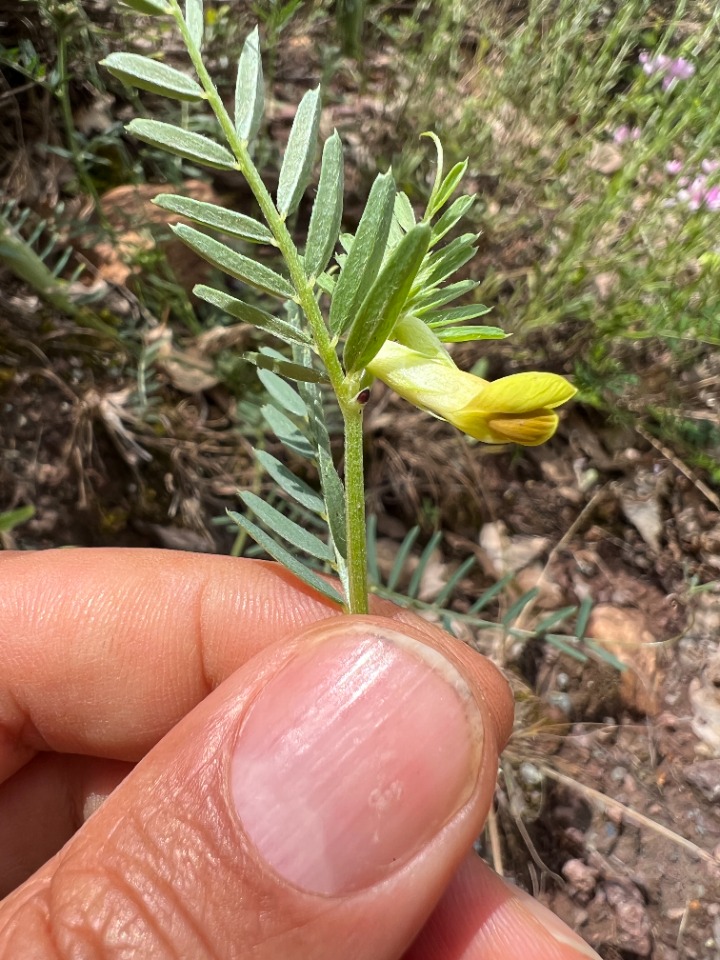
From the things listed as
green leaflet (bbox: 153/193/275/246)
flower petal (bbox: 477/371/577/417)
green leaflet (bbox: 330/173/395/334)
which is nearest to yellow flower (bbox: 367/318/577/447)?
flower petal (bbox: 477/371/577/417)

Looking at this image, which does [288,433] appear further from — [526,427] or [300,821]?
[300,821]

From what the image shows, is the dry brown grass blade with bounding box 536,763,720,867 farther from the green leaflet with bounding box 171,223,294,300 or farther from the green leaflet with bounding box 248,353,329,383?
the green leaflet with bounding box 171,223,294,300

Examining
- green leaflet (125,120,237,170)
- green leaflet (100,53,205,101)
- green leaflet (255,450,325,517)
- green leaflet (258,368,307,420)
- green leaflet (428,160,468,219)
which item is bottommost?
green leaflet (255,450,325,517)

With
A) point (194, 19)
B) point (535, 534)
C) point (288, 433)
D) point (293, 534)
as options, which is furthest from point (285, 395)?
point (535, 534)

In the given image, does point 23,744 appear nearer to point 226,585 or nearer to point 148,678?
point 148,678

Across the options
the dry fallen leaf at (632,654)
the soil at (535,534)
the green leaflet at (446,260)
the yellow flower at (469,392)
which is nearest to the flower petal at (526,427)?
the yellow flower at (469,392)

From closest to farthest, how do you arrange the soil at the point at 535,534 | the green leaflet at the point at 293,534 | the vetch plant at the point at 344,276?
1. the vetch plant at the point at 344,276
2. the green leaflet at the point at 293,534
3. the soil at the point at 535,534

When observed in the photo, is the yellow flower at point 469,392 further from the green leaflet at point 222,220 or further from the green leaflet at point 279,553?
the green leaflet at point 279,553
